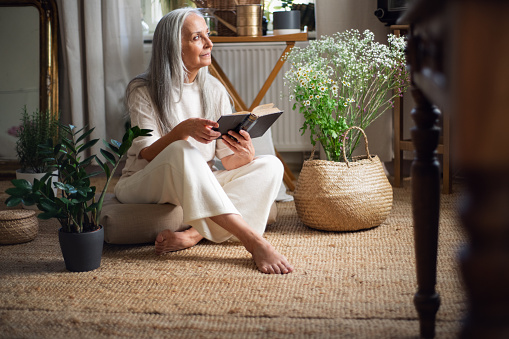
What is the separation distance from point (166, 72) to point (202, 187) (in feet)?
1.71

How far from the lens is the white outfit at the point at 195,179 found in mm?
1955

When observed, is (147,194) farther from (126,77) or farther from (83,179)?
(126,77)

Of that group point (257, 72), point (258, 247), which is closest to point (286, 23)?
point (257, 72)

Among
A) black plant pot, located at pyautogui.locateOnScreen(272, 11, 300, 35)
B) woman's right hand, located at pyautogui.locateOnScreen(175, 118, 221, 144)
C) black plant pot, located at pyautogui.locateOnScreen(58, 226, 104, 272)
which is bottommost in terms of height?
black plant pot, located at pyautogui.locateOnScreen(58, 226, 104, 272)

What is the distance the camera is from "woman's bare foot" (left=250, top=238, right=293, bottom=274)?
1.86m

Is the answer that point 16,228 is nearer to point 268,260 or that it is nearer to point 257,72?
point 268,260

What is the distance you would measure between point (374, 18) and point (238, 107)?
930 millimetres

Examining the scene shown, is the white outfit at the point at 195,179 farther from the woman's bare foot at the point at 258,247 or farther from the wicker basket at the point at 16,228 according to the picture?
the wicker basket at the point at 16,228

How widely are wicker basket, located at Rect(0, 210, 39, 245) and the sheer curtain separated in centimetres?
122

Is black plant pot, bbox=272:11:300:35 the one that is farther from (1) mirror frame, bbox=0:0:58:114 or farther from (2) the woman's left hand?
(1) mirror frame, bbox=0:0:58:114

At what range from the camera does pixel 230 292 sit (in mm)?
1694

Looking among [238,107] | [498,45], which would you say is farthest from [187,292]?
[238,107]

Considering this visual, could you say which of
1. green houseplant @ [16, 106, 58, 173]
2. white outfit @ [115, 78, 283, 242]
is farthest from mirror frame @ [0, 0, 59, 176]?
white outfit @ [115, 78, 283, 242]

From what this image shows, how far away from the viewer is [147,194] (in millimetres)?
2180
